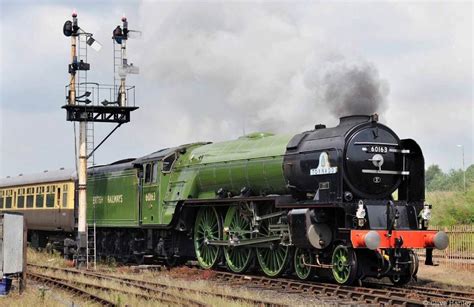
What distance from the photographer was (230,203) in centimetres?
1734

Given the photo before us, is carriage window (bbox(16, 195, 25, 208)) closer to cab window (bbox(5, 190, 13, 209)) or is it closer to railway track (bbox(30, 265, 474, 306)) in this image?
cab window (bbox(5, 190, 13, 209))

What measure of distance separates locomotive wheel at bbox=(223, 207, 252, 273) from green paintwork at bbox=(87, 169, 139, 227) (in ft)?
15.7

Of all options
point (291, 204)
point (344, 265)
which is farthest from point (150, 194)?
point (344, 265)

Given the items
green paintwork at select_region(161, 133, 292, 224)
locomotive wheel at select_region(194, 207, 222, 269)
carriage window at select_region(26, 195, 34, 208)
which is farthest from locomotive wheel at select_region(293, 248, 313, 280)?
carriage window at select_region(26, 195, 34, 208)

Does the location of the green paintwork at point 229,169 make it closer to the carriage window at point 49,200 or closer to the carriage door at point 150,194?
the carriage door at point 150,194

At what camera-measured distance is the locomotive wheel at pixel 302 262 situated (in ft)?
49.7

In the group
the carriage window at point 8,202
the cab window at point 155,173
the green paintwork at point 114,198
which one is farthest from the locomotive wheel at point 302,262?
the carriage window at point 8,202

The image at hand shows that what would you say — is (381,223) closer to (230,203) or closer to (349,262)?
(349,262)

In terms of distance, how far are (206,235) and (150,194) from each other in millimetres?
3049

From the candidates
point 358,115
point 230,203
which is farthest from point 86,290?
point 358,115

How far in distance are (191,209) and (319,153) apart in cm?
584

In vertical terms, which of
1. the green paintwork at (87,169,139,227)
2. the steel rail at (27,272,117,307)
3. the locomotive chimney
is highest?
the locomotive chimney

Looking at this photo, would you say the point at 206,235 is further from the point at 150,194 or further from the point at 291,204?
the point at 291,204

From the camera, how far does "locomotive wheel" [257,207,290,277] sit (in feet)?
52.5
